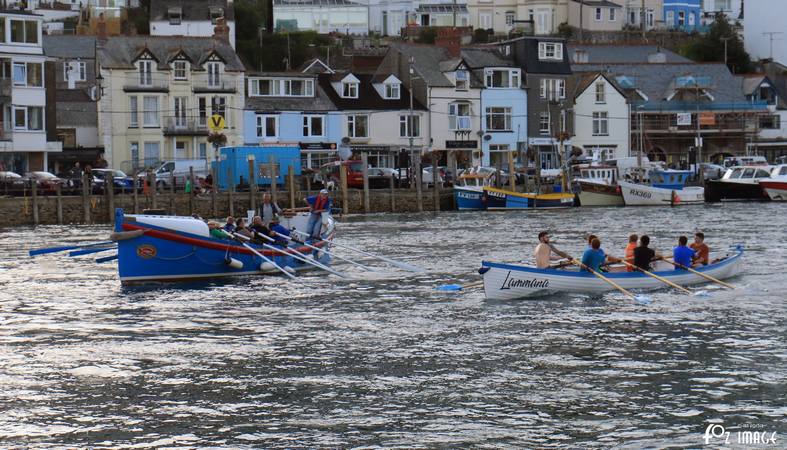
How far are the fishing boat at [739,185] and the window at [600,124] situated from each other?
2110cm

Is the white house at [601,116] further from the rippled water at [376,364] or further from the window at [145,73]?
the rippled water at [376,364]

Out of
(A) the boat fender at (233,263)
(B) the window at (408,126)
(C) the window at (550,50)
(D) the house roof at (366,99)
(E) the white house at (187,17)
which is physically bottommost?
(A) the boat fender at (233,263)

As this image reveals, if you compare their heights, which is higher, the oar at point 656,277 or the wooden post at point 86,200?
the wooden post at point 86,200

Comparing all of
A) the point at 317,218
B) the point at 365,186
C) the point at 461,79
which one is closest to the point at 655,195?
the point at 365,186

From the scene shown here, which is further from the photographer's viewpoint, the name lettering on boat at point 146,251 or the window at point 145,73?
the window at point 145,73

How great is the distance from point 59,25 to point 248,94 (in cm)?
3613

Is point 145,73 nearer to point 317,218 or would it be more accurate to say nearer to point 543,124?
point 543,124

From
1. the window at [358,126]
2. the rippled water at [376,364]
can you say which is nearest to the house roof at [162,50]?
the window at [358,126]

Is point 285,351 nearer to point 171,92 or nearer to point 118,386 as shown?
point 118,386

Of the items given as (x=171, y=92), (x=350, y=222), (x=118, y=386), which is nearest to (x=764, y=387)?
(x=118, y=386)

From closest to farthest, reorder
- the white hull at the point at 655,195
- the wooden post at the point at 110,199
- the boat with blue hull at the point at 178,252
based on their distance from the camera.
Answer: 1. the boat with blue hull at the point at 178,252
2. the wooden post at the point at 110,199
3. the white hull at the point at 655,195

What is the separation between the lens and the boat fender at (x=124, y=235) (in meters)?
35.8

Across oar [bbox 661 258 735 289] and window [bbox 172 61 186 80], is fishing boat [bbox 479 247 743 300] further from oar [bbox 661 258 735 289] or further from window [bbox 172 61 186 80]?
window [bbox 172 61 186 80]

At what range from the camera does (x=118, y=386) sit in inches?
949
